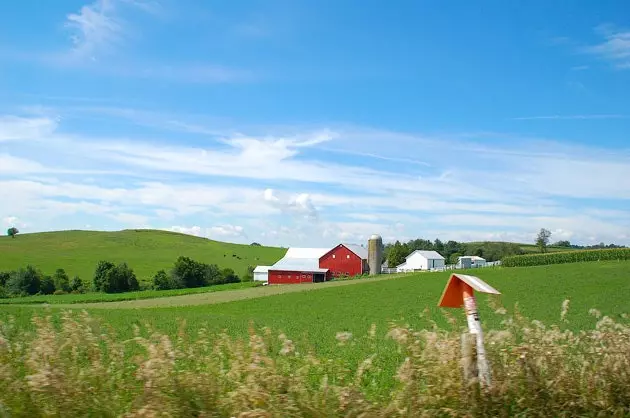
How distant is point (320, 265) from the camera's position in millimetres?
90938

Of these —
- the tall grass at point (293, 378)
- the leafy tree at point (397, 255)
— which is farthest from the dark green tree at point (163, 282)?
the tall grass at point (293, 378)

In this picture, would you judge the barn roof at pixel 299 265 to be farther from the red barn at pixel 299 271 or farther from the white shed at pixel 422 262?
the white shed at pixel 422 262

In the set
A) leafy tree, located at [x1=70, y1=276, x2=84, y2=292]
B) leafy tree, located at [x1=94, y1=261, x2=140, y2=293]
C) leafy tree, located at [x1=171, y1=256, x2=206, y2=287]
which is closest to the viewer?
leafy tree, located at [x1=94, y1=261, x2=140, y2=293]

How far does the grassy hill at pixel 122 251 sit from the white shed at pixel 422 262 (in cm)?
2876

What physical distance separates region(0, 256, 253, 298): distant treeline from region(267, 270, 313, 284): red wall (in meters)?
13.1

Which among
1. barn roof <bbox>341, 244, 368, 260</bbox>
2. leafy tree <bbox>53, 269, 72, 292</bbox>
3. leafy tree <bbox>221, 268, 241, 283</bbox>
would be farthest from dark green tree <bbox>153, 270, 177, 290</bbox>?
barn roof <bbox>341, 244, 368, 260</bbox>

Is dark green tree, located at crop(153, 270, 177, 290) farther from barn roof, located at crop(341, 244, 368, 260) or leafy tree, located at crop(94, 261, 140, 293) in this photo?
barn roof, located at crop(341, 244, 368, 260)

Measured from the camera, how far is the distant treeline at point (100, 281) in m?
67.6

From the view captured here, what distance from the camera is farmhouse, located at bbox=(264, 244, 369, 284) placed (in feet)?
288

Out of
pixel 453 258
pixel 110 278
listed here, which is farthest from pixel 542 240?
pixel 110 278

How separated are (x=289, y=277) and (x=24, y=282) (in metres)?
36.4

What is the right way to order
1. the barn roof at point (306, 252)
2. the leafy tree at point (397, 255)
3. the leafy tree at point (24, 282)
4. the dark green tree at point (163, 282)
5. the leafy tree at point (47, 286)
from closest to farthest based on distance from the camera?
the leafy tree at point (24, 282) → the leafy tree at point (47, 286) → the dark green tree at point (163, 282) → the barn roof at point (306, 252) → the leafy tree at point (397, 255)

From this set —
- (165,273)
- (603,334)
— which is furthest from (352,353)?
(165,273)

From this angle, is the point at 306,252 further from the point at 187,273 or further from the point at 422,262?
the point at 187,273
